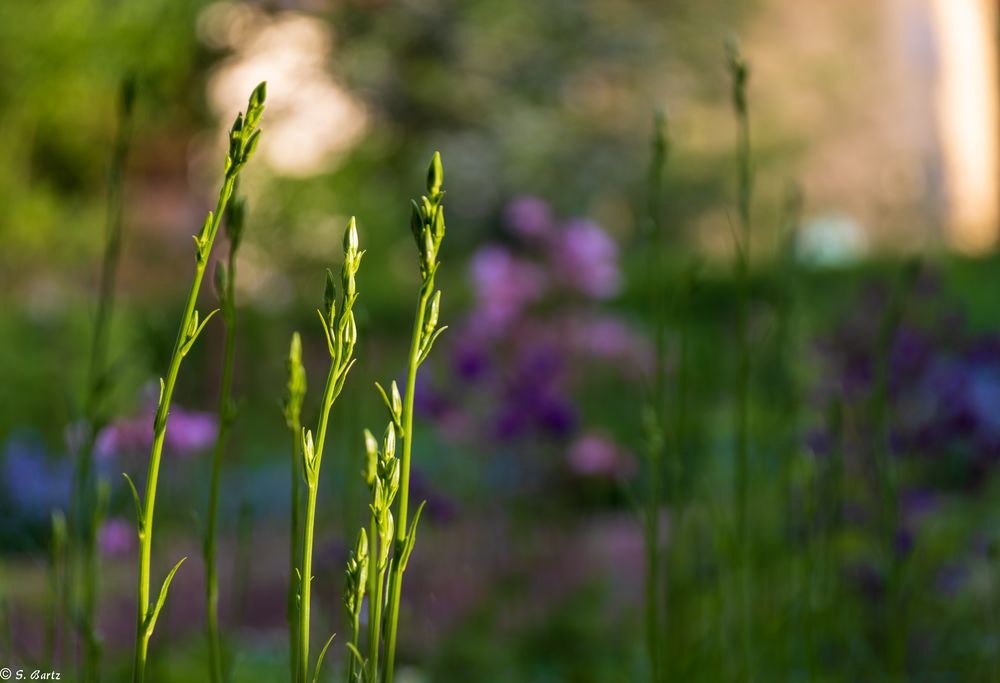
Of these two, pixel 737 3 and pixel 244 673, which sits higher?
pixel 737 3

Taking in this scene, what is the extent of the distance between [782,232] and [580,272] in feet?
5.85

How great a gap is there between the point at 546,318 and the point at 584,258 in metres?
0.26

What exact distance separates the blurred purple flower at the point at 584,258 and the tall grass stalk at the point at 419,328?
8.37ft

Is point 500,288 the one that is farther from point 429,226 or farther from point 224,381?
point 429,226

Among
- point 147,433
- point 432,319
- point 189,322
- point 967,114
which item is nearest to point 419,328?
point 432,319

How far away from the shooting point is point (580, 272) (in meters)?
3.24

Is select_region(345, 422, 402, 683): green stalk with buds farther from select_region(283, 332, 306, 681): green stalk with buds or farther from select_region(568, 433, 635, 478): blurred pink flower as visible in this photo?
select_region(568, 433, 635, 478): blurred pink flower

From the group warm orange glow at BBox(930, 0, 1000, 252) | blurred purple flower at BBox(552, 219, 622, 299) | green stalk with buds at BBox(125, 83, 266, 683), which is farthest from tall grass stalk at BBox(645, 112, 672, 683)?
warm orange glow at BBox(930, 0, 1000, 252)

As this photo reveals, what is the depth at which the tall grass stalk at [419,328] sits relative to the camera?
0.60 m

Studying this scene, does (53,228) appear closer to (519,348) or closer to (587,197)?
(519,348)

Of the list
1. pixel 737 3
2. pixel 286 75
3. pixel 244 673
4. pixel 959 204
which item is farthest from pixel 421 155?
pixel 244 673

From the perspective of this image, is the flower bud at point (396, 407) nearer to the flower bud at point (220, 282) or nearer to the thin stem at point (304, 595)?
the thin stem at point (304, 595)

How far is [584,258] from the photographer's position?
3211 mm

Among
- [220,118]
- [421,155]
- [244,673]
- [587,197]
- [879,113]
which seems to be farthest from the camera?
[879,113]
